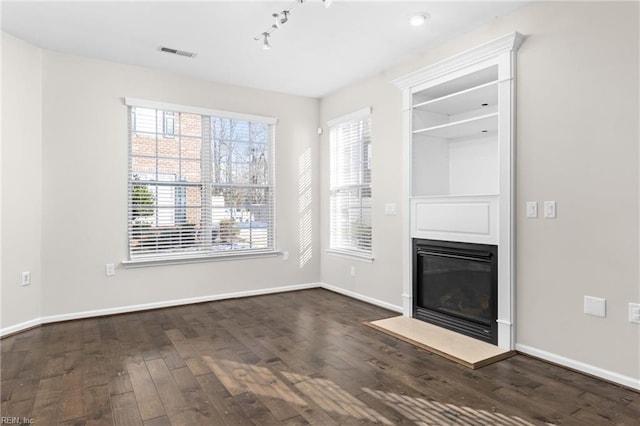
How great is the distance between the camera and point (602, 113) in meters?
2.59

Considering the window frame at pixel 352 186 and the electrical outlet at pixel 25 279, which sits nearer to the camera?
the electrical outlet at pixel 25 279

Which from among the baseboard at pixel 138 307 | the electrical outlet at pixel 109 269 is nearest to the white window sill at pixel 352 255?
the baseboard at pixel 138 307

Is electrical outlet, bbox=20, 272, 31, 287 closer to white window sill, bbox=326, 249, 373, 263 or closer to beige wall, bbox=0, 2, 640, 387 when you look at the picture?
beige wall, bbox=0, 2, 640, 387

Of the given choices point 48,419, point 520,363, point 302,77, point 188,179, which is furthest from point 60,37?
point 520,363

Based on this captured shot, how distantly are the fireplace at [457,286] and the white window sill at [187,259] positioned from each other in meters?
2.15

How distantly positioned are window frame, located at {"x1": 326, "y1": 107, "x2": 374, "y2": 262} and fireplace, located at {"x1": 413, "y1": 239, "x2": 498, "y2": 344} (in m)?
0.89

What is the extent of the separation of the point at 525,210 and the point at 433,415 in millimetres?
1765

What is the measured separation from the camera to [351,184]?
5.06 metres

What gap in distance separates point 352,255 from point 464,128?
208cm

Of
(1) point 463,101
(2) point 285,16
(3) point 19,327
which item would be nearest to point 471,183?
(1) point 463,101

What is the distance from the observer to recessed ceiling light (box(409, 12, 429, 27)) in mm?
3162

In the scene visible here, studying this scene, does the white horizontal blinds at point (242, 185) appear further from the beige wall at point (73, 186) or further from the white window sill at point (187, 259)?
the beige wall at point (73, 186)

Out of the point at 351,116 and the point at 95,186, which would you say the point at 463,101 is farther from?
the point at 95,186

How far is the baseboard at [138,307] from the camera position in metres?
3.66
